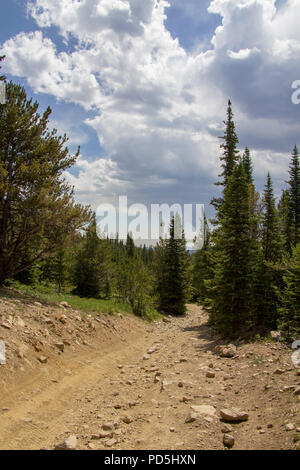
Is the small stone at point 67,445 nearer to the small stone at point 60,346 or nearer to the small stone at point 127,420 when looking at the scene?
the small stone at point 127,420

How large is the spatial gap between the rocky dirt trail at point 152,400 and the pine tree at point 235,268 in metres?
2.74

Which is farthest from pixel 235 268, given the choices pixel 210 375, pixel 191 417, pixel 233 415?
pixel 191 417

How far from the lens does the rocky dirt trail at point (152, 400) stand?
5.36m

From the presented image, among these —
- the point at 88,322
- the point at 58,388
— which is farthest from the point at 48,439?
the point at 88,322

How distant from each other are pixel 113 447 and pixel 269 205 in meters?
17.0

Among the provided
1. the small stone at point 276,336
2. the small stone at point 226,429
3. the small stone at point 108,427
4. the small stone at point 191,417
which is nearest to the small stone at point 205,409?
the small stone at point 191,417

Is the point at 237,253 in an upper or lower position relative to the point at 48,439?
upper

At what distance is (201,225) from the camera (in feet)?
142

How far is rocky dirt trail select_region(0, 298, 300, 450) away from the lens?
5363 mm

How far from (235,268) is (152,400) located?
8856 mm

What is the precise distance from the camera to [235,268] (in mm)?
14781

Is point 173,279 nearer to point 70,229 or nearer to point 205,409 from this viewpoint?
point 70,229

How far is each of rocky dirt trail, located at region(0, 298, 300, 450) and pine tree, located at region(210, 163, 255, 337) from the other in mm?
2738
